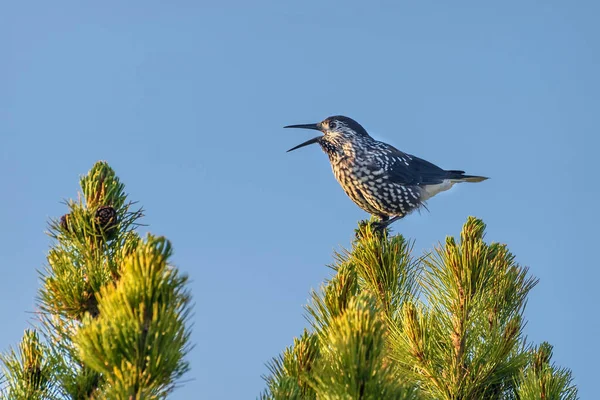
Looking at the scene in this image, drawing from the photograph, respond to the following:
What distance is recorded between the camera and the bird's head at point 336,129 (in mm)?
9641

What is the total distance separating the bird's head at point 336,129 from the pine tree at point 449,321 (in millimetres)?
5167

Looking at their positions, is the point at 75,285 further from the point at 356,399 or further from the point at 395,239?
the point at 395,239

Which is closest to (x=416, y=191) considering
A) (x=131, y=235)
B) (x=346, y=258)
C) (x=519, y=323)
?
(x=346, y=258)

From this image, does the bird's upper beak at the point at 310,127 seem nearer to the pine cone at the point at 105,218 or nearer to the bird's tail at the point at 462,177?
the bird's tail at the point at 462,177

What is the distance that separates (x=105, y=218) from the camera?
3.20 m

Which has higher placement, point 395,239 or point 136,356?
point 395,239

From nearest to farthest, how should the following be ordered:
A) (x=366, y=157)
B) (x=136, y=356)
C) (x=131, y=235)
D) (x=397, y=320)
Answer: (x=136, y=356) < (x=131, y=235) < (x=397, y=320) < (x=366, y=157)

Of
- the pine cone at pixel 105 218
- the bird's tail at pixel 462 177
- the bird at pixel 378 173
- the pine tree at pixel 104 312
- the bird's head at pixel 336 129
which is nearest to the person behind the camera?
the pine tree at pixel 104 312

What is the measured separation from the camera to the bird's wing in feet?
29.1

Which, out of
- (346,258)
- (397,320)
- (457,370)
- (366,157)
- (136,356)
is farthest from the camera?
(366,157)

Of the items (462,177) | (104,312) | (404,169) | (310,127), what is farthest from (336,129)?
(104,312)

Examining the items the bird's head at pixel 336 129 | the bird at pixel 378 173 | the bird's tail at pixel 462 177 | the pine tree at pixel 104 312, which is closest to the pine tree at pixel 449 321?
the pine tree at pixel 104 312

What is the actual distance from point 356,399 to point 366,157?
6.80 meters

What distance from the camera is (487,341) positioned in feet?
12.7
